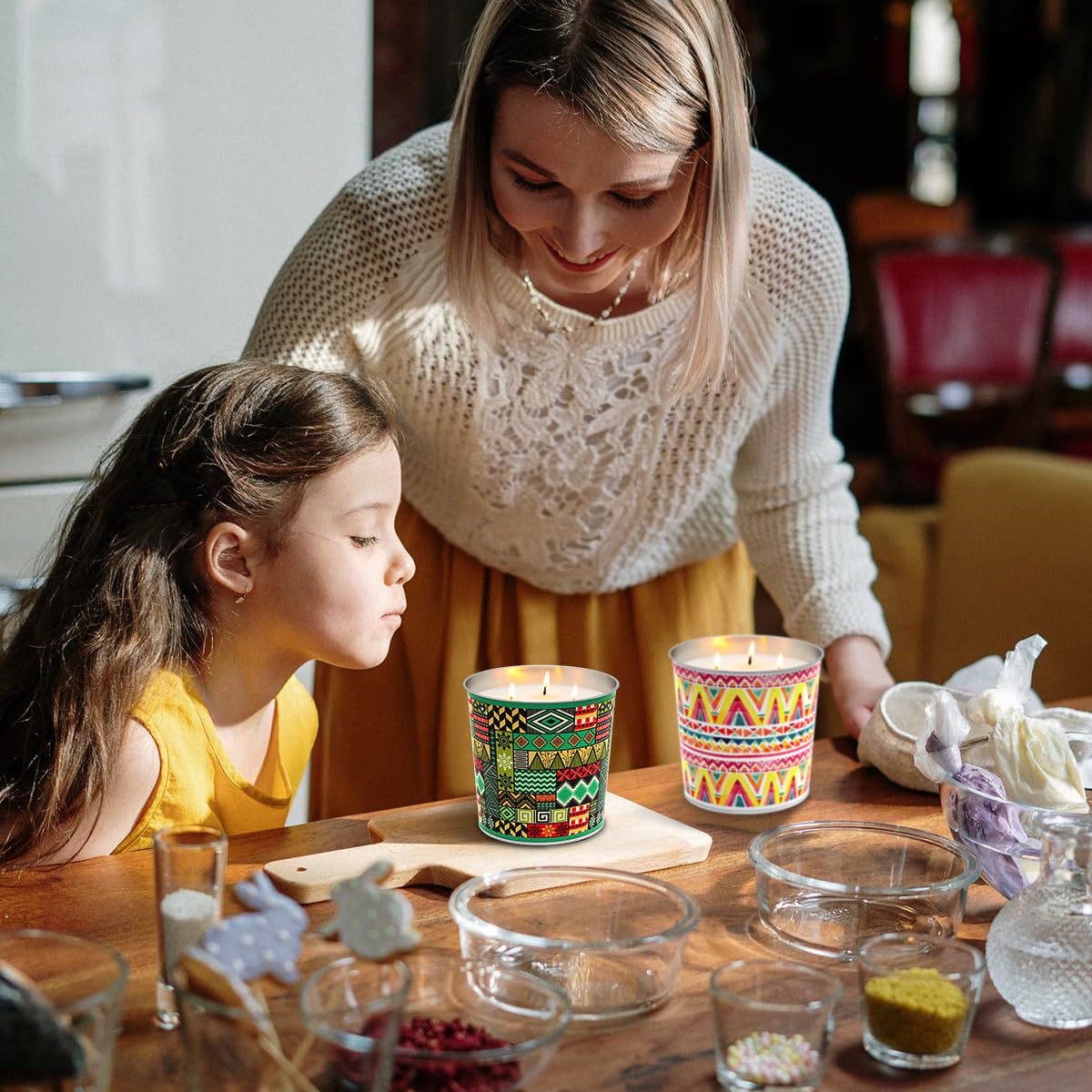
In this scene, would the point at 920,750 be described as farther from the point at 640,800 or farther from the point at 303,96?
the point at 303,96

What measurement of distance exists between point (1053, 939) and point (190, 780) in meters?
0.59

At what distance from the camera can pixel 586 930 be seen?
83 centimetres

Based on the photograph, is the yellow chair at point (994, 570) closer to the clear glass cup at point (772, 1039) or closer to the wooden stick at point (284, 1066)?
the clear glass cup at point (772, 1039)

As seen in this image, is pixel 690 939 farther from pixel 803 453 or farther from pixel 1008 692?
pixel 803 453

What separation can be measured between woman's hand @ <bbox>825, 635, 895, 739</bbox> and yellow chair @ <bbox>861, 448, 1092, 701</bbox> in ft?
2.46

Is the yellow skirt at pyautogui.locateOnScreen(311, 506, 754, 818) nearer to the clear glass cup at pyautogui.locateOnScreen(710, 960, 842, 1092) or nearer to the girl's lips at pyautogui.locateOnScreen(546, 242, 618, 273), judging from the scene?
the girl's lips at pyautogui.locateOnScreen(546, 242, 618, 273)

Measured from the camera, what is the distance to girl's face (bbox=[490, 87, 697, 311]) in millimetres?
1122

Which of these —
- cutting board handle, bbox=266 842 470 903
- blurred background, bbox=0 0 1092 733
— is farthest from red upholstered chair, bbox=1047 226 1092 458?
cutting board handle, bbox=266 842 470 903

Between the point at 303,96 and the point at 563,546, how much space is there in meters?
0.79

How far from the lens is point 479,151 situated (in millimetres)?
1242

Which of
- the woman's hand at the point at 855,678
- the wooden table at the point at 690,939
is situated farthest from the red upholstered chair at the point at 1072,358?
the wooden table at the point at 690,939

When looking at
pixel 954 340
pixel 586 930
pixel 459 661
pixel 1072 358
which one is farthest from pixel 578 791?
pixel 1072 358

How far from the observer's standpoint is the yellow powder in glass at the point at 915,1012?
691 millimetres

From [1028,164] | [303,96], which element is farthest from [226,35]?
[1028,164]
